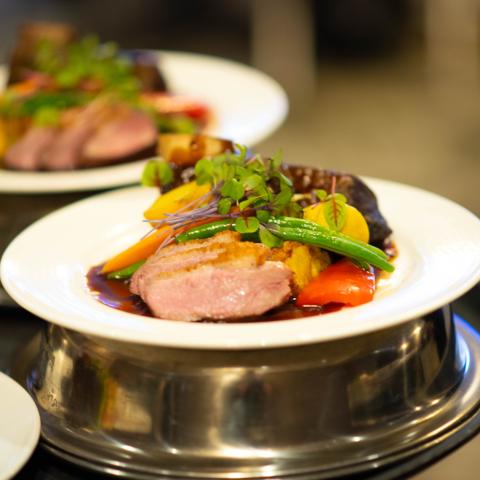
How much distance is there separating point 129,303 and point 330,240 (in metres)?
0.42

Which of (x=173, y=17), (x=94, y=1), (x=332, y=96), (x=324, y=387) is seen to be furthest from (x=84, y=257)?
(x=94, y=1)

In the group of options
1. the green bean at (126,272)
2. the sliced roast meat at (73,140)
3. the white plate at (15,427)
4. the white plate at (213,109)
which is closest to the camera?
the white plate at (15,427)

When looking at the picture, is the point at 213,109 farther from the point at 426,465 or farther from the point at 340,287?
the point at 426,465

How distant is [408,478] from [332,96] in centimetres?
441

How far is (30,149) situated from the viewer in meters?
3.40

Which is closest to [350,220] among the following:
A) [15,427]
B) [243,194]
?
[243,194]

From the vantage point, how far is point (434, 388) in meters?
1.88

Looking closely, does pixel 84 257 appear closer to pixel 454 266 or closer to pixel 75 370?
pixel 75 370

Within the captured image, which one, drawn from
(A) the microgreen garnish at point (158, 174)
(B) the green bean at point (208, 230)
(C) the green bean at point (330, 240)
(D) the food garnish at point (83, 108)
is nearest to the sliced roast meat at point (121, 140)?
(D) the food garnish at point (83, 108)

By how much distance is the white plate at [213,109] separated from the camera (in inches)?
122

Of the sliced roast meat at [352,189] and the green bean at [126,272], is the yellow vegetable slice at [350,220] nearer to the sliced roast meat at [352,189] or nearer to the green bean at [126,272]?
the sliced roast meat at [352,189]

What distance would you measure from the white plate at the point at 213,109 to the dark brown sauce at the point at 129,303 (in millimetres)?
930

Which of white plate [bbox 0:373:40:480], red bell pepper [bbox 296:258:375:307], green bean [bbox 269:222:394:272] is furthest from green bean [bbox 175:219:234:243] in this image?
white plate [bbox 0:373:40:480]

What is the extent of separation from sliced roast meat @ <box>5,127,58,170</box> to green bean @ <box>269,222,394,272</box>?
1.60 meters
